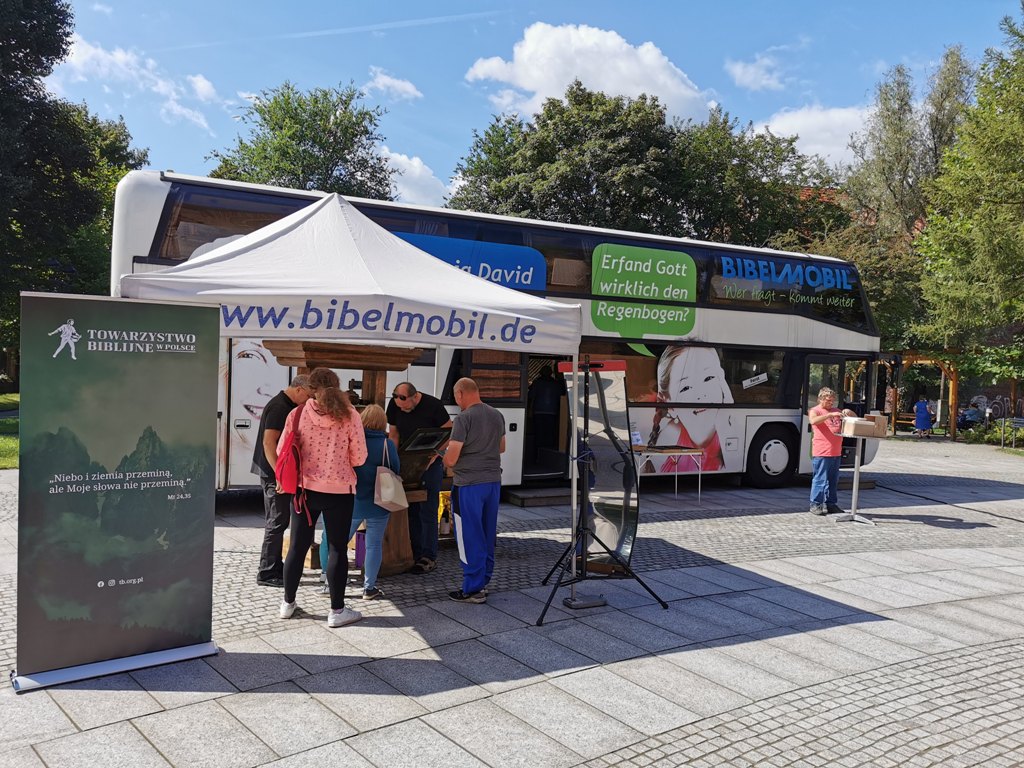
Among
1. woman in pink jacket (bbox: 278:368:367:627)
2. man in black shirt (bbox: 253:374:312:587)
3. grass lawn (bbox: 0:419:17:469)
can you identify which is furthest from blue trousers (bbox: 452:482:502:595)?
grass lawn (bbox: 0:419:17:469)

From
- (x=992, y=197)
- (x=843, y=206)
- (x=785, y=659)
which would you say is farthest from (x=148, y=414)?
(x=843, y=206)

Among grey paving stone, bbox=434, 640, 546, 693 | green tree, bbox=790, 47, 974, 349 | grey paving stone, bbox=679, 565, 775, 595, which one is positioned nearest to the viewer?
grey paving stone, bbox=434, 640, 546, 693

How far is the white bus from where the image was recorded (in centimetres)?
921

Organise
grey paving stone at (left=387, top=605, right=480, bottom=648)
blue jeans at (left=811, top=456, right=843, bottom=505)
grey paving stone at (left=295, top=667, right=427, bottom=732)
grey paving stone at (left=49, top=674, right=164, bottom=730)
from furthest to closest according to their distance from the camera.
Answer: blue jeans at (left=811, top=456, right=843, bottom=505)
grey paving stone at (left=387, top=605, right=480, bottom=648)
grey paving stone at (left=295, top=667, right=427, bottom=732)
grey paving stone at (left=49, top=674, right=164, bottom=730)

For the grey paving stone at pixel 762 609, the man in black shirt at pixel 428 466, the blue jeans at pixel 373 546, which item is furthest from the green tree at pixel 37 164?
the grey paving stone at pixel 762 609

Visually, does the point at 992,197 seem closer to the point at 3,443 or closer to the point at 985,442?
the point at 985,442

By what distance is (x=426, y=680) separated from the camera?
16.0ft

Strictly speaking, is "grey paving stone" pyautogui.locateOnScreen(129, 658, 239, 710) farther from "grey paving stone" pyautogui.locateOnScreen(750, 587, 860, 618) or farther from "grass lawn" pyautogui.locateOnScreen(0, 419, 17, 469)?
"grass lawn" pyautogui.locateOnScreen(0, 419, 17, 469)

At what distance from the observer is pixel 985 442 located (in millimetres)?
27406

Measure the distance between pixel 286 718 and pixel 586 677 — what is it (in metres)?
1.82

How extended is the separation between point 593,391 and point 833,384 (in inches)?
335

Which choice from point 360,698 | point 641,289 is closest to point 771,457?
point 641,289

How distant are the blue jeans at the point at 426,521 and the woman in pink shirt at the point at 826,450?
601cm

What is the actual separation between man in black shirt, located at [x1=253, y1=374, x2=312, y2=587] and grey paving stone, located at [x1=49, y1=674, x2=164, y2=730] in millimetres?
1949
